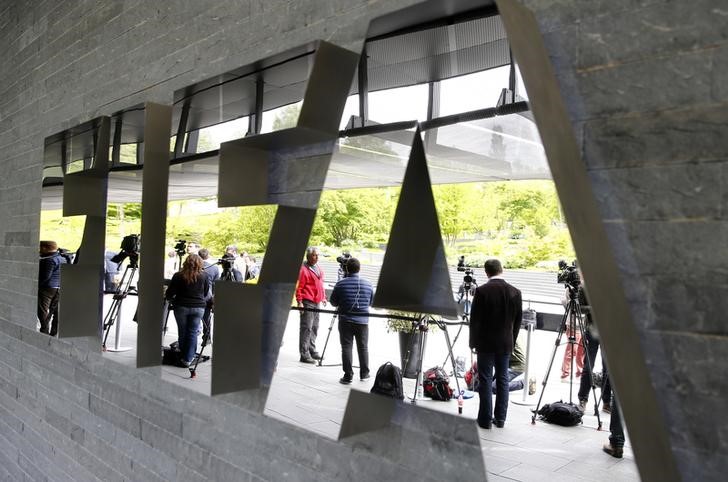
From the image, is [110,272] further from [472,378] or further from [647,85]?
[647,85]

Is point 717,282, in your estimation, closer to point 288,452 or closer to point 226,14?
point 288,452

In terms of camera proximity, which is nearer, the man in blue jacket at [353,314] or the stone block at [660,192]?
the stone block at [660,192]

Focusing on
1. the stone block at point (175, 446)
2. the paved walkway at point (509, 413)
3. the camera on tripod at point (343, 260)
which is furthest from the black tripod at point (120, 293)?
the camera on tripod at point (343, 260)

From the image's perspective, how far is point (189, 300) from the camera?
2.09 m

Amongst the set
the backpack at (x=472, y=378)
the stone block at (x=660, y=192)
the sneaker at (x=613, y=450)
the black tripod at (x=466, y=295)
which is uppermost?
the stone block at (x=660, y=192)

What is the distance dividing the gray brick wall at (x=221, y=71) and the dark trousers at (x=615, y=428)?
0.31 ft

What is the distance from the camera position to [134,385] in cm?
238

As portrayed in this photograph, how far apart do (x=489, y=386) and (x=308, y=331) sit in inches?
24.2

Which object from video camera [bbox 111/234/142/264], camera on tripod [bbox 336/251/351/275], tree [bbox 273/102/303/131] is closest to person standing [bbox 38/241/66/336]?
video camera [bbox 111/234/142/264]

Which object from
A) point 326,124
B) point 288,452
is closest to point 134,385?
point 288,452

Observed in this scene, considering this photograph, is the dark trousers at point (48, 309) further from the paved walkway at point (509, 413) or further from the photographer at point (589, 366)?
the photographer at point (589, 366)

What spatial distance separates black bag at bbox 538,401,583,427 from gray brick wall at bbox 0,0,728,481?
179 mm

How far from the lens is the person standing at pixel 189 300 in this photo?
204 cm

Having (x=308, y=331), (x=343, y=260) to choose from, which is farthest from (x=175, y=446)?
(x=343, y=260)
